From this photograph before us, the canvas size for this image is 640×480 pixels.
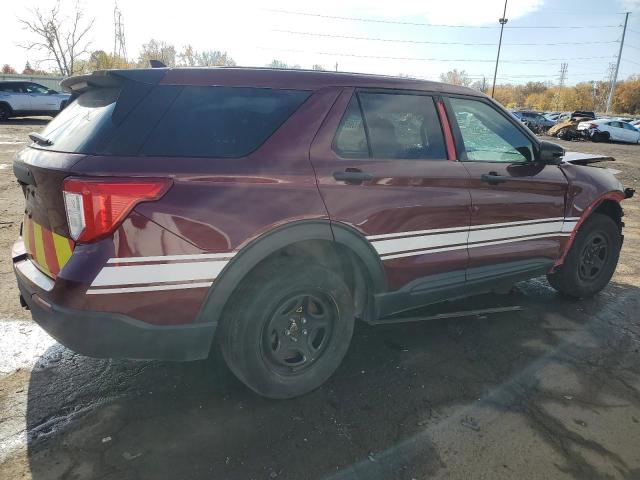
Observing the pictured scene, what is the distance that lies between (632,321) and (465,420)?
87.0 inches

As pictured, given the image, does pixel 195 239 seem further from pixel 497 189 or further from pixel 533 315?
pixel 533 315

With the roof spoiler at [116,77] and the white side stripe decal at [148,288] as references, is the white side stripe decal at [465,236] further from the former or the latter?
the roof spoiler at [116,77]

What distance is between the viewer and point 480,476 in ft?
6.64

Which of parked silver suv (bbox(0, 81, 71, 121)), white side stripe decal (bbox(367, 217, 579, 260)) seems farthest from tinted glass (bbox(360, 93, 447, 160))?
parked silver suv (bbox(0, 81, 71, 121))

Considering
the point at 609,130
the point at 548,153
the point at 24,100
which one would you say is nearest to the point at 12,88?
the point at 24,100

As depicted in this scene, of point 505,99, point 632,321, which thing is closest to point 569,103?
point 505,99

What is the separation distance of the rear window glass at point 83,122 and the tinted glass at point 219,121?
0.94 feet

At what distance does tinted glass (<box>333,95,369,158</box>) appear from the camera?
8.13ft

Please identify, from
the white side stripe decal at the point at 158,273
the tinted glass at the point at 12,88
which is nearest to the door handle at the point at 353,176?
the white side stripe decal at the point at 158,273

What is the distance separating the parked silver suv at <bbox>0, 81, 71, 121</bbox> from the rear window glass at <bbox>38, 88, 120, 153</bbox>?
19.5 metres

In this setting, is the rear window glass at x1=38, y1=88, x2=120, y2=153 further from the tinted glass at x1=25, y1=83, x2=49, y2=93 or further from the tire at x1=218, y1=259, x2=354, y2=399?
the tinted glass at x1=25, y1=83, x2=49, y2=93

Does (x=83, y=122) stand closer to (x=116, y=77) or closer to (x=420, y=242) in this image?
(x=116, y=77)

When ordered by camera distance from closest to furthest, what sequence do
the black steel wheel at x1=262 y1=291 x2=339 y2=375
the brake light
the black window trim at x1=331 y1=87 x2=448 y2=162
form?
the brake light → the black steel wheel at x1=262 y1=291 x2=339 y2=375 → the black window trim at x1=331 y1=87 x2=448 y2=162

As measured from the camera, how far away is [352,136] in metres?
2.54
